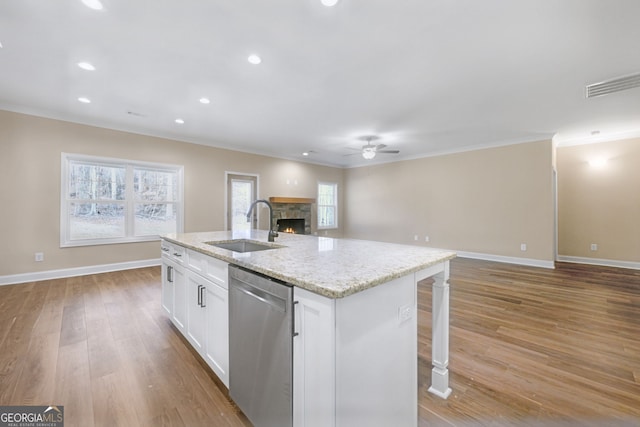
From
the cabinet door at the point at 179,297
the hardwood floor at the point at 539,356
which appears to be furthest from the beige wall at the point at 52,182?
the hardwood floor at the point at 539,356

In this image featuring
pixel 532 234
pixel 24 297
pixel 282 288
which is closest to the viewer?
pixel 282 288

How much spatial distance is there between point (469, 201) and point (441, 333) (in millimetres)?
5241

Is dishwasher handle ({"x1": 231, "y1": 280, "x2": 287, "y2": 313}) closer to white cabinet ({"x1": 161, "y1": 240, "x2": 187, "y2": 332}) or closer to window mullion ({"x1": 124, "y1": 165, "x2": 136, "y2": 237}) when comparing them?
white cabinet ({"x1": 161, "y1": 240, "x2": 187, "y2": 332})

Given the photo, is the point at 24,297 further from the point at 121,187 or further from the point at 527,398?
the point at 527,398

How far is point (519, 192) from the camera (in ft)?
17.5

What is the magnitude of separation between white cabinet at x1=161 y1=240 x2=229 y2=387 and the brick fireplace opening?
14.1ft

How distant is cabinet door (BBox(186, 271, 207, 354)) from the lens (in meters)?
1.90

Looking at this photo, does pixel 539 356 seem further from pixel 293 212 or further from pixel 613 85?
pixel 293 212

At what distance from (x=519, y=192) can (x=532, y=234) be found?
0.87 m

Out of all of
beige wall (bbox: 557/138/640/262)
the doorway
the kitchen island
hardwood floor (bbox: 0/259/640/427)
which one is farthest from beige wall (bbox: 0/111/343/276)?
beige wall (bbox: 557/138/640/262)

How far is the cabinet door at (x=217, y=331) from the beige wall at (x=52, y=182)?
409cm

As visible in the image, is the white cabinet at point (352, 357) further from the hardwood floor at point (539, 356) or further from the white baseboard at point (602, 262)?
the white baseboard at point (602, 262)

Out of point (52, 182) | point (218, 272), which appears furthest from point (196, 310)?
point (52, 182)

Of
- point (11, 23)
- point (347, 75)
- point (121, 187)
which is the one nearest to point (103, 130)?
point (121, 187)
